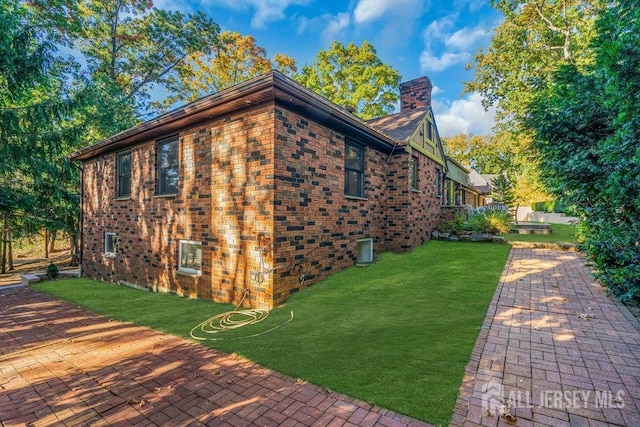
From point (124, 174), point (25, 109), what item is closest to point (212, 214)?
point (124, 174)

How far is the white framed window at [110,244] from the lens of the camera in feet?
31.4

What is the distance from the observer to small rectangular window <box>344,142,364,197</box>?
25.7ft

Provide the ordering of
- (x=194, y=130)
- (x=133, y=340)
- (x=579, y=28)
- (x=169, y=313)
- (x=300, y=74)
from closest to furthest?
(x=133, y=340) → (x=169, y=313) → (x=194, y=130) → (x=579, y=28) → (x=300, y=74)

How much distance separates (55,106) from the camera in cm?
888

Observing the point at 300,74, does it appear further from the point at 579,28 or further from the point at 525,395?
the point at 525,395

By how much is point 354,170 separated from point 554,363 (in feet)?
19.6

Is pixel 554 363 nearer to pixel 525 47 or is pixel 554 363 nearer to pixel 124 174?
pixel 124 174

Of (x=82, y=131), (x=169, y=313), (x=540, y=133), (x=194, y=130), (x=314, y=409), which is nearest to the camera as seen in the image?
(x=314, y=409)

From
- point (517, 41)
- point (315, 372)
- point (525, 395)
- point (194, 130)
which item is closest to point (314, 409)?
point (315, 372)

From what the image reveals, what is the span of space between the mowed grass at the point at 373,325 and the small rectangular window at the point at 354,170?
7.23 feet

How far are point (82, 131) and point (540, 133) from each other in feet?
44.7

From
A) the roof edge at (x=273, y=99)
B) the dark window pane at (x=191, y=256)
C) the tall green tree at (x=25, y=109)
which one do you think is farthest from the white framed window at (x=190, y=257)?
the tall green tree at (x=25, y=109)

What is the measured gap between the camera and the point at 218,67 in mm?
21094

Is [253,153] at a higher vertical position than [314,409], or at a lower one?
higher
